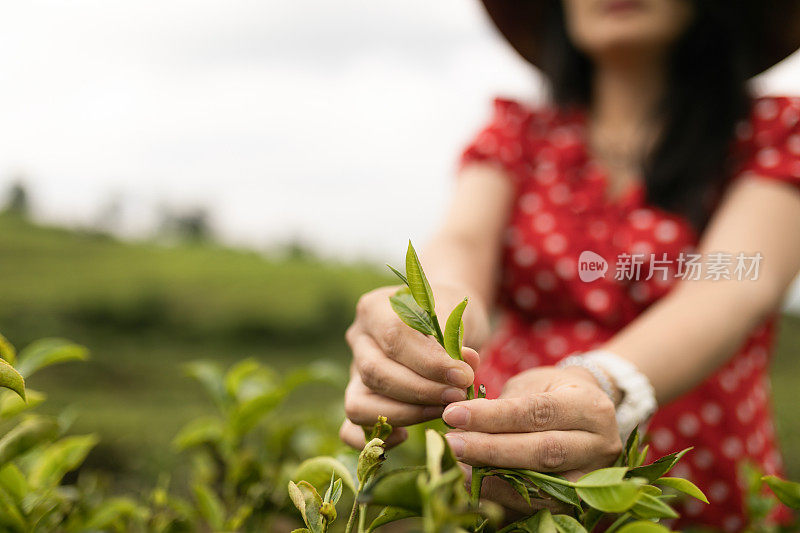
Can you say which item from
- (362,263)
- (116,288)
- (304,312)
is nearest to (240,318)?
(304,312)

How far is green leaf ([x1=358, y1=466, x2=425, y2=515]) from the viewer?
34cm

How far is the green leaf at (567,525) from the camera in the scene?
0.41 metres

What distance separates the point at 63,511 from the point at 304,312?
257 centimetres

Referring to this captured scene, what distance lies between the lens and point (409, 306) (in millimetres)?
450

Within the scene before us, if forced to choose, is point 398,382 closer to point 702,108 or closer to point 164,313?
point 702,108

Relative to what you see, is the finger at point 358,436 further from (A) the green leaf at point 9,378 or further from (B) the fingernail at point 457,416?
(A) the green leaf at point 9,378

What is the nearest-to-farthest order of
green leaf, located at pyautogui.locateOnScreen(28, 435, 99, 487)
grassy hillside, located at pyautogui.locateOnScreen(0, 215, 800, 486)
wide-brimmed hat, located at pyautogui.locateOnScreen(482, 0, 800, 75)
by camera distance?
green leaf, located at pyautogui.locateOnScreen(28, 435, 99, 487)
wide-brimmed hat, located at pyautogui.locateOnScreen(482, 0, 800, 75)
grassy hillside, located at pyautogui.locateOnScreen(0, 215, 800, 486)

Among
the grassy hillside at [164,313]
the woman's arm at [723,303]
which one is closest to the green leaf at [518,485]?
the woman's arm at [723,303]

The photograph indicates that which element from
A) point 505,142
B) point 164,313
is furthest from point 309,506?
point 164,313

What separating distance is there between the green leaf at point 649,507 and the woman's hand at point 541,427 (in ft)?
0.24

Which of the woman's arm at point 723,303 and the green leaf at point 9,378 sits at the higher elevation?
the green leaf at point 9,378

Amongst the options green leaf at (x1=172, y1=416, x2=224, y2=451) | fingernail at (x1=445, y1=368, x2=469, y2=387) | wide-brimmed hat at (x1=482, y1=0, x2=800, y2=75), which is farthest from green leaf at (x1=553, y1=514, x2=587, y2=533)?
wide-brimmed hat at (x1=482, y1=0, x2=800, y2=75)

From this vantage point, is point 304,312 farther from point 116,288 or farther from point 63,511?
point 63,511

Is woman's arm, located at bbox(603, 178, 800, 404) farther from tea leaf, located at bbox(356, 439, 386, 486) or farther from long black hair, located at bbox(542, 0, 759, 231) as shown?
tea leaf, located at bbox(356, 439, 386, 486)
